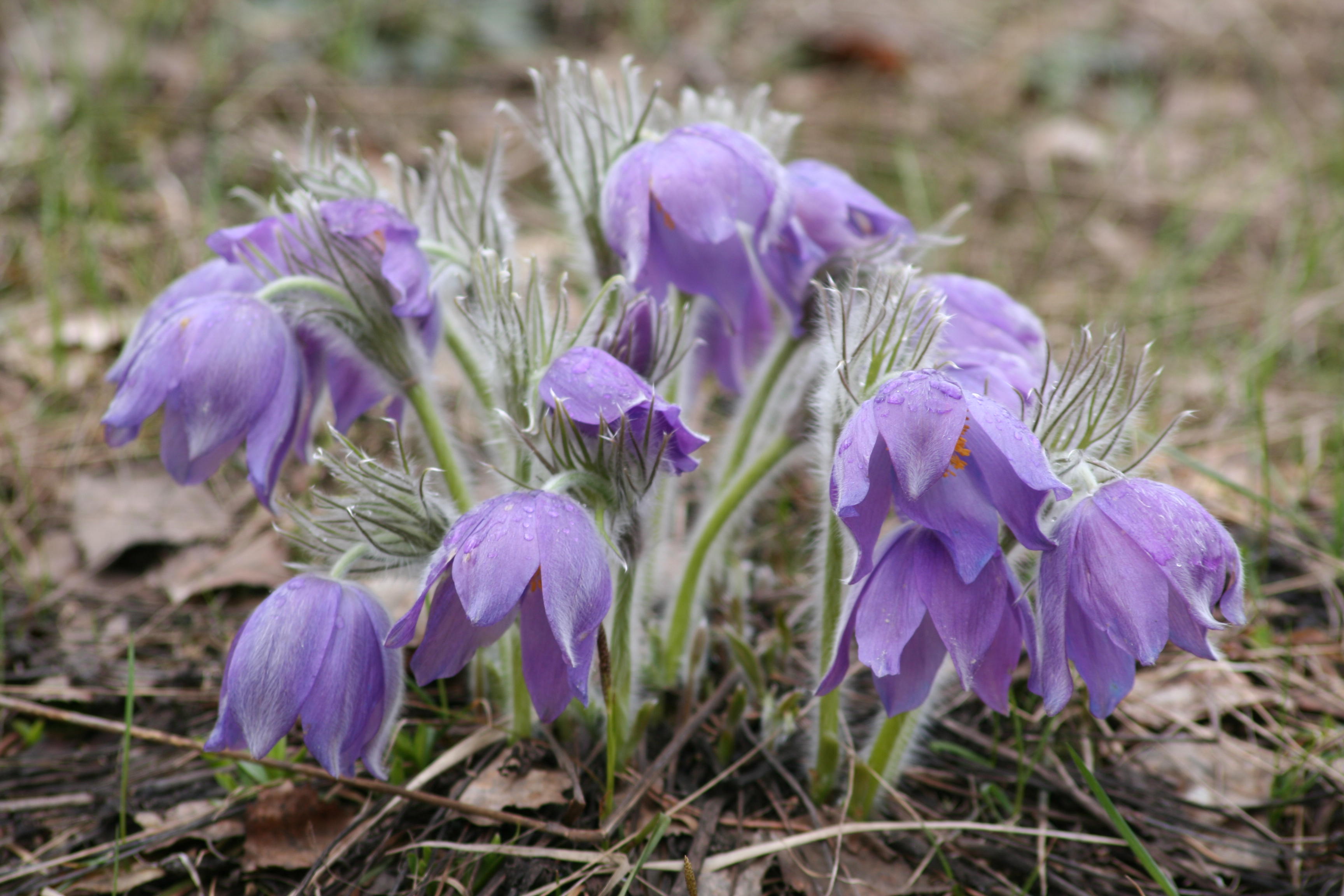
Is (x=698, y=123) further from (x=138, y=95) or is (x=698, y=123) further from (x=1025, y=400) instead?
(x=138, y=95)

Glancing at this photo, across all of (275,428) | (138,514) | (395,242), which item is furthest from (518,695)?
(138,514)

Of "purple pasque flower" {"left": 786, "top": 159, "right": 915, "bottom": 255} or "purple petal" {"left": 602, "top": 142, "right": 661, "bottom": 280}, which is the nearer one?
"purple petal" {"left": 602, "top": 142, "right": 661, "bottom": 280}

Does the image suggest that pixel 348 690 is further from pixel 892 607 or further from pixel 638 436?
pixel 892 607

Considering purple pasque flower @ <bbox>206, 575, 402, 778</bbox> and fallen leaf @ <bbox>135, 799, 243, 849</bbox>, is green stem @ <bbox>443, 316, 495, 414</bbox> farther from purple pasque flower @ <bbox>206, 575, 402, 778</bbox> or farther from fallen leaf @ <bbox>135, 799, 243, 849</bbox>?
fallen leaf @ <bbox>135, 799, 243, 849</bbox>

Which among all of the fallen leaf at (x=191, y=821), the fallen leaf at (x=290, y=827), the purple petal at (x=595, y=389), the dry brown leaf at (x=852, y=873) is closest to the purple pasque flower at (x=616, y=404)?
the purple petal at (x=595, y=389)

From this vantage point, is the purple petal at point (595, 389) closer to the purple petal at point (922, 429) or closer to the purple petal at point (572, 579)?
the purple petal at point (572, 579)

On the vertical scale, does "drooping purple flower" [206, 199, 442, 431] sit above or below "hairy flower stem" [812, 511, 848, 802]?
above

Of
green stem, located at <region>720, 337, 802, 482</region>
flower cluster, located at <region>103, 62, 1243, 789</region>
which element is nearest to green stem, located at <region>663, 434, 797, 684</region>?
flower cluster, located at <region>103, 62, 1243, 789</region>
